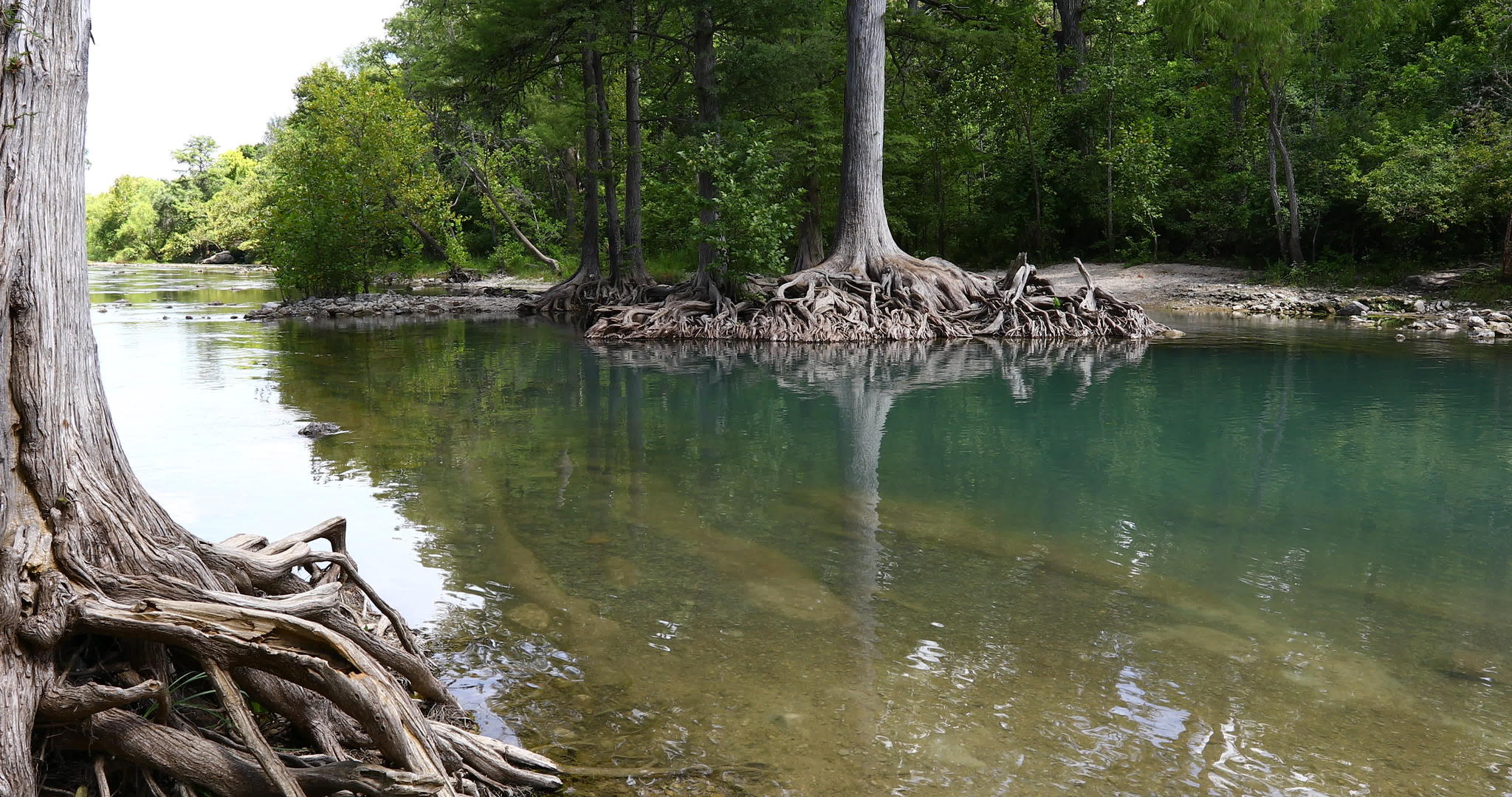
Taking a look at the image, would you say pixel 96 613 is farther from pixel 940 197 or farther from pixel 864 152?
pixel 940 197

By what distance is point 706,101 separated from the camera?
64.1 ft

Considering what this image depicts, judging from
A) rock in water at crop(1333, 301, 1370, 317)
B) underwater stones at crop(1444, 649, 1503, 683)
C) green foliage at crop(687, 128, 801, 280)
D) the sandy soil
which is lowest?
underwater stones at crop(1444, 649, 1503, 683)

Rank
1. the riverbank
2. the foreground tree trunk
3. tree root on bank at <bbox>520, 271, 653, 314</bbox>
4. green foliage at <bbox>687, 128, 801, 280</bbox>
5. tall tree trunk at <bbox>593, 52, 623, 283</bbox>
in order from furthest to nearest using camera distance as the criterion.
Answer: tree root on bank at <bbox>520, 271, 653, 314</bbox>
tall tree trunk at <bbox>593, 52, 623, 283</bbox>
the riverbank
green foliage at <bbox>687, 128, 801, 280</bbox>
the foreground tree trunk

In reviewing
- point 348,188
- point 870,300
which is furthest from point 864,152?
point 348,188

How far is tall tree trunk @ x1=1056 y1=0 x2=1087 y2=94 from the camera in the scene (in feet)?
93.0

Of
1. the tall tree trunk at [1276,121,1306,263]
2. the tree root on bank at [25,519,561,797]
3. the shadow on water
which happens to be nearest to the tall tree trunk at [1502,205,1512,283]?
the tall tree trunk at [1276,121,1306,263]

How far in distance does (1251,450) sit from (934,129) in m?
20.3

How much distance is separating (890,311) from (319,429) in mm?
10565

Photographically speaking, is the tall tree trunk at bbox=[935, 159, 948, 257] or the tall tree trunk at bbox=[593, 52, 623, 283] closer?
the tall tree trunk at bbox=[593, 52, 623, 283]

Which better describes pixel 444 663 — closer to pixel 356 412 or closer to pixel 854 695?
pixel 854 695

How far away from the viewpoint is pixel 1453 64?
925 inches

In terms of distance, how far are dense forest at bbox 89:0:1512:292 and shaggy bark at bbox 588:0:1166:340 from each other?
101cm

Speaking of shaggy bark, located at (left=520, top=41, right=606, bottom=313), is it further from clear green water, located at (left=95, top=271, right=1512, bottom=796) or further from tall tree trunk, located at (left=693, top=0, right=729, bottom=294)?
clear green water, located at (left=95, top=271, right=1512, bottom=796)

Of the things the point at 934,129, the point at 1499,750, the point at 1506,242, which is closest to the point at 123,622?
the point at 1499,750
